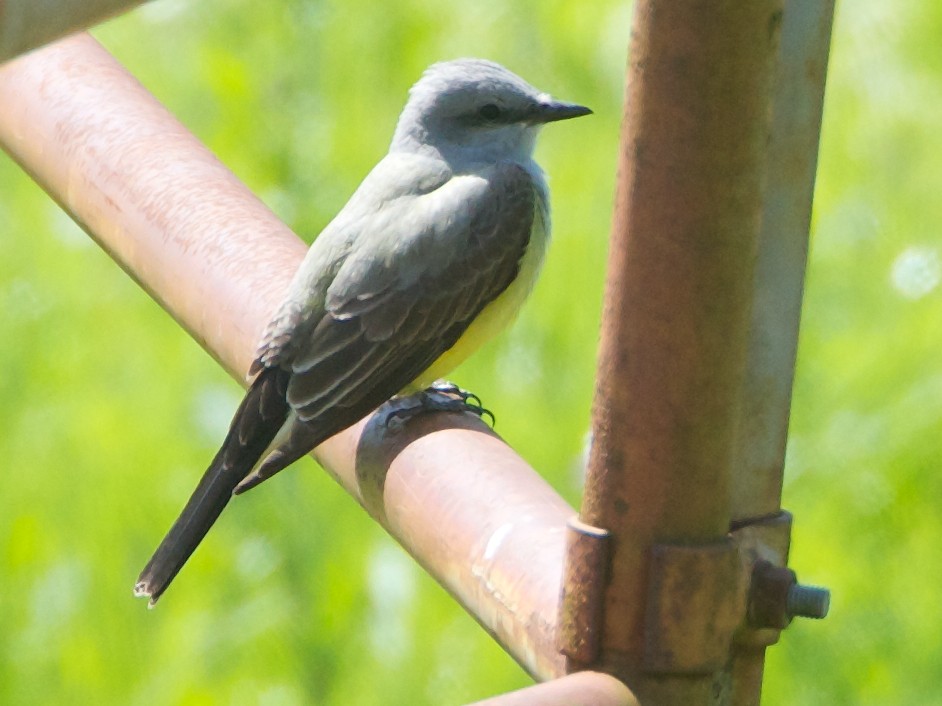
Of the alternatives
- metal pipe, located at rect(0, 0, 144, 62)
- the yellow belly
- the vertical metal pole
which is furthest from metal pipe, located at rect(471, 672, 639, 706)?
the yellow belly

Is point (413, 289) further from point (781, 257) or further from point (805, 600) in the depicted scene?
point (805, 600)

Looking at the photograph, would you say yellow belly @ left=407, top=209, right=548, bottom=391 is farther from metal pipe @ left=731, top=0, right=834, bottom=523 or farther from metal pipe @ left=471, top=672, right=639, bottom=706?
metal pipe @ left=471, top=672, right=639, bottom=706

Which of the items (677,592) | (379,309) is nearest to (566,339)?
(379,309)

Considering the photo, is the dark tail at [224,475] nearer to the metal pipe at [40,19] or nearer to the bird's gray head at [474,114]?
the bird's gray head at [474,114]

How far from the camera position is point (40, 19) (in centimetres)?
162

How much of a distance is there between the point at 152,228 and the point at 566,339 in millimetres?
2372

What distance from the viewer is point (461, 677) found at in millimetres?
4270

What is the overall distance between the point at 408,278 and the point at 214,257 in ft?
3.43

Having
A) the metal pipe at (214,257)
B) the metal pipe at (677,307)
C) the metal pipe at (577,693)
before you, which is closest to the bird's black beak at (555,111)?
the metal pipe at (214,257)

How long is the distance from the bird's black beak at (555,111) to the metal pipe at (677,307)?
2082mm

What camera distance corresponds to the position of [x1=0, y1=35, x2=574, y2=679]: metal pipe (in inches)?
90.3

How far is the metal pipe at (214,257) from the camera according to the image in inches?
90.3

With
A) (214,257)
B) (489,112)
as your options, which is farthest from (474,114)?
(214,257)

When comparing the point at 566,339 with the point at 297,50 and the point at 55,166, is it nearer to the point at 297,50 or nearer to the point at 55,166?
the point at 297,50
